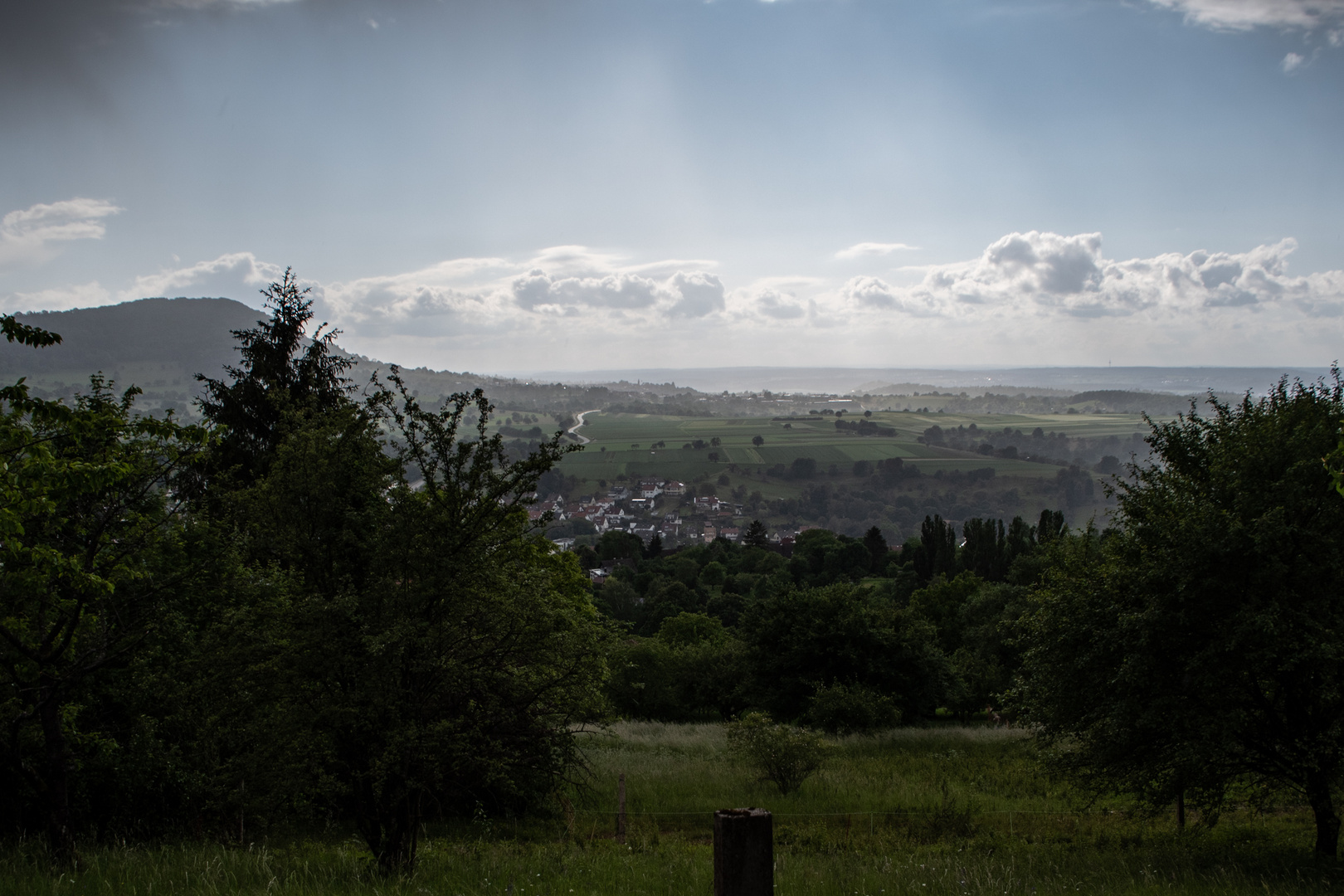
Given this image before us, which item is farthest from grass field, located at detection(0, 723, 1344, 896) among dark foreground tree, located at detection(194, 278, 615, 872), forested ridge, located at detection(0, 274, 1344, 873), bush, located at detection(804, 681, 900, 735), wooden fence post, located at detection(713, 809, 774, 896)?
wooden fence post, located at detection(713, 809, 774, 896)

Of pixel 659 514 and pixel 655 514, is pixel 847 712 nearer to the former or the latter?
pixel 655 514

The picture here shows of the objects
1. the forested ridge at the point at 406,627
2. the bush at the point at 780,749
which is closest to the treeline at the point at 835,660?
the bush at the point at 780,749

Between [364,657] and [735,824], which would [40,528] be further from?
[735,824]

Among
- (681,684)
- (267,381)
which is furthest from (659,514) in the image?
(267,381)

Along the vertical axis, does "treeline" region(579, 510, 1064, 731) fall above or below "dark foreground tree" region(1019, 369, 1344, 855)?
below

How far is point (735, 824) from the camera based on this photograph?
9.42 ft

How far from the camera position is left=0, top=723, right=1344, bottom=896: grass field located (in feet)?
21.8

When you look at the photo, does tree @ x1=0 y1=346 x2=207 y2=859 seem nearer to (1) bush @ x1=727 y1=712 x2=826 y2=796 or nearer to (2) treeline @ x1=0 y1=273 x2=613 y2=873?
(2) treeline @ x1=0 y1=273 x2=613 y2=873

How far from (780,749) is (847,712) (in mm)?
10218

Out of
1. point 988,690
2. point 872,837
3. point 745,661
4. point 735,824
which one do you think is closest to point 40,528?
point 735,824

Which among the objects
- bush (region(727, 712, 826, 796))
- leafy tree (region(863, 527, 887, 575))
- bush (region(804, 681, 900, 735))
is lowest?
leafy tree (region(863, 527, 887, 575))

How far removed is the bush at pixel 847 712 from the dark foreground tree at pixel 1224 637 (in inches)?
552

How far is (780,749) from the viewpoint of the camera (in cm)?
1576

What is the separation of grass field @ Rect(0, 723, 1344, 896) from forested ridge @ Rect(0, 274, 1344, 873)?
64 centimetres
